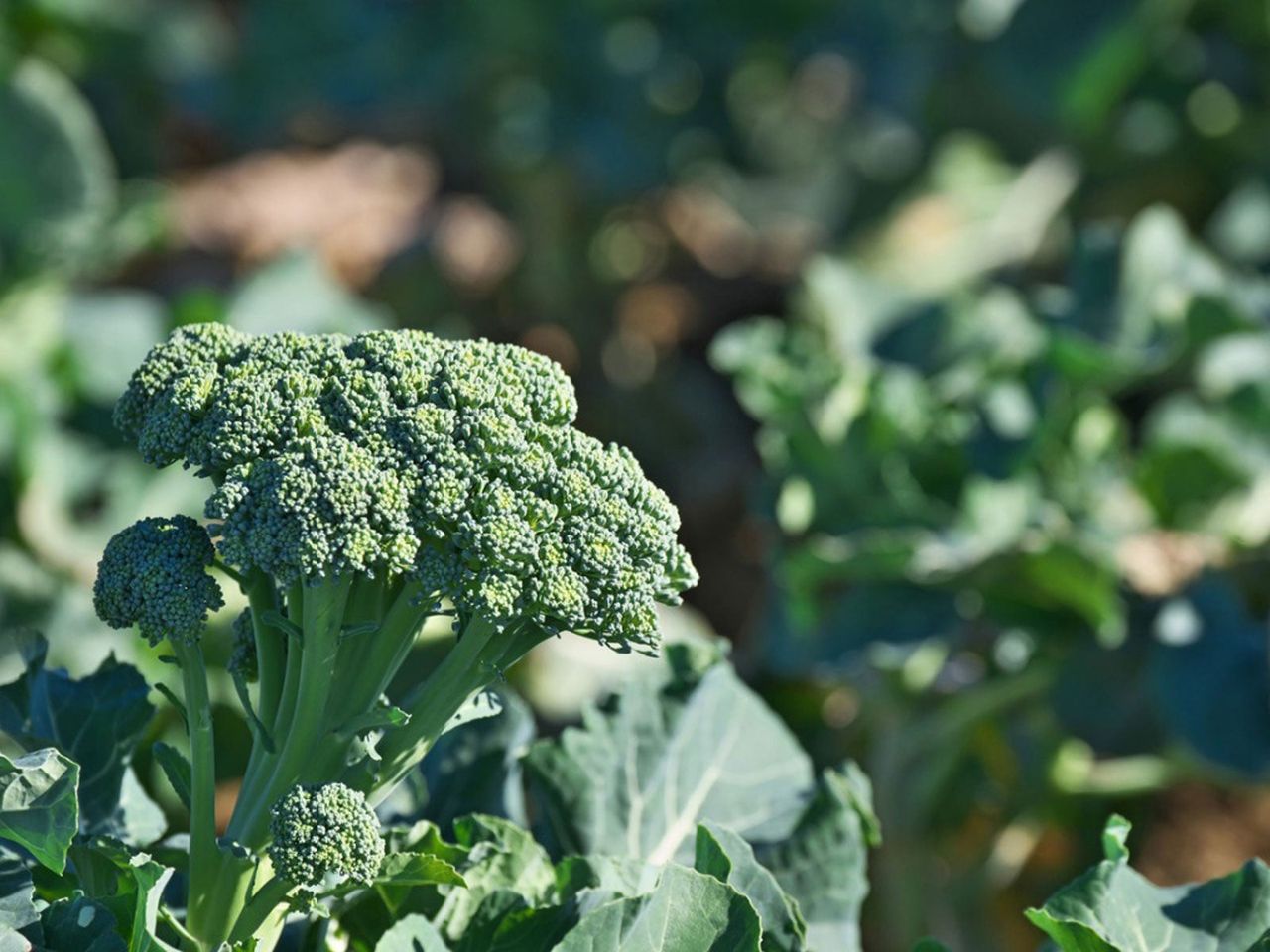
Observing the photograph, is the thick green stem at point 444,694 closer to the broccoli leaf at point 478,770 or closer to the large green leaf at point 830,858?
the broccoli leaf at point 478,770

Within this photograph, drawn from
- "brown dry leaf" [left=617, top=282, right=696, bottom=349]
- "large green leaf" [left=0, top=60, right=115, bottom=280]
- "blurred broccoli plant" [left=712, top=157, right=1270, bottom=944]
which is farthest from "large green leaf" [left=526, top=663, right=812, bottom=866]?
"brown dry leaf" [left=617, top=282, right=696, bottom=349]

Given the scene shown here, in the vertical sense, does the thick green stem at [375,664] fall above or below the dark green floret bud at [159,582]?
below

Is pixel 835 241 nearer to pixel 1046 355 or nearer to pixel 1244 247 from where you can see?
pixel 1244 247

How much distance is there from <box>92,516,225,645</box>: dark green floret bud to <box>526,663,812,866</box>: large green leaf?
13.3 inches

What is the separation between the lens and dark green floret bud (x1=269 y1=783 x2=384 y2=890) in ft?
2.80

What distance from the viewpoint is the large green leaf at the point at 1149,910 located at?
0.97 meters

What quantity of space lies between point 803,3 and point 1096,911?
2.41 meters

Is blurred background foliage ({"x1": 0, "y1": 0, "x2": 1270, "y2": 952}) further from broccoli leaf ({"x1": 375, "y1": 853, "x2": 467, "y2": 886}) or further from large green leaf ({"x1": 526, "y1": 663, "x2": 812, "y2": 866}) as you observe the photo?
broccoli leaf ({"x1": 375, "y1": 853, "x2": 467, "y2": 886})

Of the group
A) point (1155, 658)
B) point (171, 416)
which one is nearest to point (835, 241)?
point (1155, 658)

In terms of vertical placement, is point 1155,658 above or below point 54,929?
below

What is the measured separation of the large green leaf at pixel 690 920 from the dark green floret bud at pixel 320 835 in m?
0.14

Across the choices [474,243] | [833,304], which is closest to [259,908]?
[833,304]

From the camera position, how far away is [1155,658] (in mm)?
1790

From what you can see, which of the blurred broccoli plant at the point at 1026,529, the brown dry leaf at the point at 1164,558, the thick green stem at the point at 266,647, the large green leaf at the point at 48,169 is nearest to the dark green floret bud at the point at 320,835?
the thick green stem at the point at 266,647
